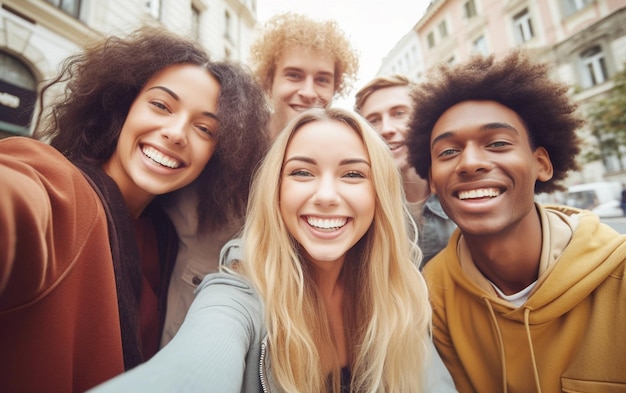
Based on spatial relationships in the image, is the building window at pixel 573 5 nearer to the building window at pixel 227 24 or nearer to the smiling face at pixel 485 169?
the building window at pixel 227 24

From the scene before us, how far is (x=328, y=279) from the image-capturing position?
184 cm

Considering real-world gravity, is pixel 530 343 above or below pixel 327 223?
below

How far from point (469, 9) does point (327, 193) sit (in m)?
21.1

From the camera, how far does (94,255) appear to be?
3.69 feet

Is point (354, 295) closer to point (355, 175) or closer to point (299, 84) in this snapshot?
point (355, 175)

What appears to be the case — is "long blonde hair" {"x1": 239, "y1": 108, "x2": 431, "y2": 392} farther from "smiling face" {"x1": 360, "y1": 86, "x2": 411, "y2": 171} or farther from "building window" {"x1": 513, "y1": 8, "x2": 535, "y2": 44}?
"building window" {"x1": 513, "y1": 8, "x2": 535, "y2": 44}

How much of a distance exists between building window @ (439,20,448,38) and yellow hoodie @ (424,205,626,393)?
67.3 ft

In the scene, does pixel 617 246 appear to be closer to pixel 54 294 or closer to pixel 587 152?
pixel 54 294

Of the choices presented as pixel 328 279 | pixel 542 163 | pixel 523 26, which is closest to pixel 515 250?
pixel 542 163

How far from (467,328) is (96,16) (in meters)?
9.21

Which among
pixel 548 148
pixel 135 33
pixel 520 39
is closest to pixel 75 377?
pixel 135 33

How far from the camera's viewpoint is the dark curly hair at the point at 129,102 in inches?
75.5

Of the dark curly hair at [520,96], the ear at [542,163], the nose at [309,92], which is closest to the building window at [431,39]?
the nose at [309,92]

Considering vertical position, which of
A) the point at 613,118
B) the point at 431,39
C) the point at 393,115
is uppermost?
the point at 431,39
